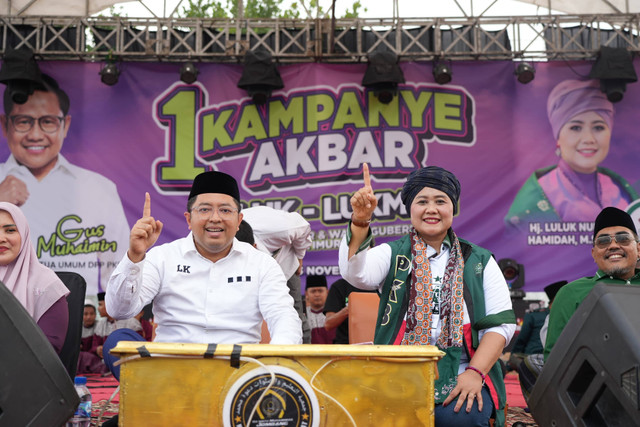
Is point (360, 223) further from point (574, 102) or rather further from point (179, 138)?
point (574, 102)

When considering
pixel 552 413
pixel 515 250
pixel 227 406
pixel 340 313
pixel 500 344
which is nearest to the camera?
pixel 227 406

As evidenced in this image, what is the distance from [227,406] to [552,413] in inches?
35.1

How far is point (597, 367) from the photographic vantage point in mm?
1550

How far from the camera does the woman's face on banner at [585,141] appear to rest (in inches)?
290

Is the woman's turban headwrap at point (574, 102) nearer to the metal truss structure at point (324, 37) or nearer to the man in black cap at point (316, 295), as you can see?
the metal truss structure at point (324, 37)

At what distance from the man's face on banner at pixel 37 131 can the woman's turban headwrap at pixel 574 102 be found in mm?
5808

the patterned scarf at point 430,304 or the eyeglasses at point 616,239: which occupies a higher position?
the eyeglasses at point 616,239

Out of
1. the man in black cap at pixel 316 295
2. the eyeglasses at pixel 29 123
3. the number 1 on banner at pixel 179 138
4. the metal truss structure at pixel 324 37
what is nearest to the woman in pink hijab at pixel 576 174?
the metal truss structure at pixel 324 37

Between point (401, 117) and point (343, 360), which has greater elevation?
point (401, 117)

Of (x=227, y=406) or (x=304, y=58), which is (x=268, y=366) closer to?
(x=227, y=406)

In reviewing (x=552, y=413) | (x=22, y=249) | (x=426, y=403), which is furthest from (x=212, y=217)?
(x=552, y=413)

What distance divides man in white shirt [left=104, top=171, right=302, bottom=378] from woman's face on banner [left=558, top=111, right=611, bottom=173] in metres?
5.84

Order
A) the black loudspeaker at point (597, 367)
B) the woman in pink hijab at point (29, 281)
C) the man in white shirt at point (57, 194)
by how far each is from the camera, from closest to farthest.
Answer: the black loudspeaker at point (597, 367) → the woman in pink hijab at point (29, 281) → the man in white shirt at point (57, 194)

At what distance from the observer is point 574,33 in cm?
757
